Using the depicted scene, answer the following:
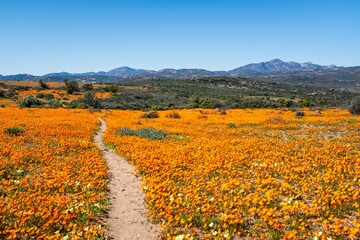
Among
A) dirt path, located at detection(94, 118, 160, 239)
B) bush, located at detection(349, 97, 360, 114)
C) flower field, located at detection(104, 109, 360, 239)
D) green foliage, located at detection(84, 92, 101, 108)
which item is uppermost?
flower field, located at detection(104, 109, 360, 239)

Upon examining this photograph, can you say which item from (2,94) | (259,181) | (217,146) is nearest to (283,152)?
(217,146)

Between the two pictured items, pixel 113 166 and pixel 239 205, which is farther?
pixel 113 166

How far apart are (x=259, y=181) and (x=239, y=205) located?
6.77 feet

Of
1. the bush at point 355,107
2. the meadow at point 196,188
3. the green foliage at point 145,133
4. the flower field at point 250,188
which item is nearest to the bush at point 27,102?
the green foliage at point 145,133

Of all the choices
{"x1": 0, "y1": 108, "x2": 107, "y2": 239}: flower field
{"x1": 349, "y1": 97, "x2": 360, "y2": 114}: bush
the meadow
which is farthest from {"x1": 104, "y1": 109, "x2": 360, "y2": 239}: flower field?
{"x1": 349, "y1": 97, "x2": 360, "y2": 114}: bush

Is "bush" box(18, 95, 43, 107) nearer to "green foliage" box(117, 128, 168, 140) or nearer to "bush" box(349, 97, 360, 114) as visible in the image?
"green foliage" box(117, 128, 168, 140)

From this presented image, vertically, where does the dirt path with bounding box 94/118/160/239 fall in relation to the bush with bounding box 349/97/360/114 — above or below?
above

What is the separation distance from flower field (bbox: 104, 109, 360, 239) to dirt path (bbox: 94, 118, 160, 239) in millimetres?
372

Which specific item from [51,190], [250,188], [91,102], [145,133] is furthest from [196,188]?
[91,102]

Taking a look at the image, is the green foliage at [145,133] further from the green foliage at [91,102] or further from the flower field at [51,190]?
the green foliage at [91,102]

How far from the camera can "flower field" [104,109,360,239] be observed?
7.60 meters

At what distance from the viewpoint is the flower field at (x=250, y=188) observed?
7602 millimetres

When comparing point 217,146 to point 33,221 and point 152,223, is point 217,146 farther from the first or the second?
point 33,221

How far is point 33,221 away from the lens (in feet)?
25.9
